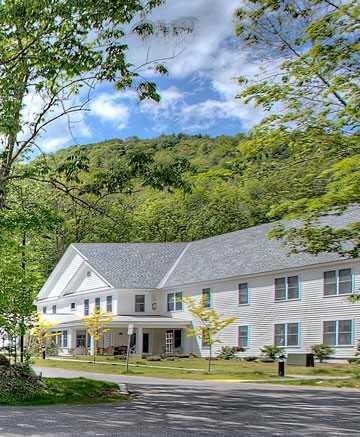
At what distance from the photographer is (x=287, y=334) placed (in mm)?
40812

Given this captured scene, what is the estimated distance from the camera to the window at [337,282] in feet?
123

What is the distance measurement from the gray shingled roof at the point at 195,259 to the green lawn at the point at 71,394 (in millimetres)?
20645

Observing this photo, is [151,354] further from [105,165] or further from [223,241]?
[105,165]

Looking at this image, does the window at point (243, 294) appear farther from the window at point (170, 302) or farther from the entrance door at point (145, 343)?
the entrance door at point (145, 343)

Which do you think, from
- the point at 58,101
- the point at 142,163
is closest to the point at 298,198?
the point at 142,163

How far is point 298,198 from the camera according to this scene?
1680 centimetres

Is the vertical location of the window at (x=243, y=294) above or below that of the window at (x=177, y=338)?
above

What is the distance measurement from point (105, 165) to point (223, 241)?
32.3 metres

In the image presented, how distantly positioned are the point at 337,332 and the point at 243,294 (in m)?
8.61

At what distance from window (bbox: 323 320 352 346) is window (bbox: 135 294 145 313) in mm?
18499

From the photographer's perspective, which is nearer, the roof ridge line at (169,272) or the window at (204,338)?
the window at (204,338)

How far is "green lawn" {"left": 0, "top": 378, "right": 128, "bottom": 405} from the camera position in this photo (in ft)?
56.9

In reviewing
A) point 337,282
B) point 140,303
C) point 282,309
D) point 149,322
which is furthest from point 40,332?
point 337,282

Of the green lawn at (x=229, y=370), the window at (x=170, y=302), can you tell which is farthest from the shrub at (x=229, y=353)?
the window at (x=170, y=302)
